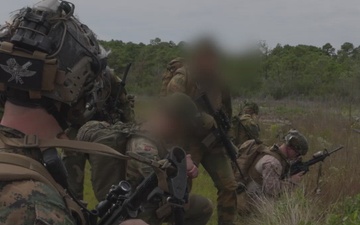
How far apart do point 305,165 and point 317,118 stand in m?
4.60

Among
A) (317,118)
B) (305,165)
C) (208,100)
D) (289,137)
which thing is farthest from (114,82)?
(317,118)

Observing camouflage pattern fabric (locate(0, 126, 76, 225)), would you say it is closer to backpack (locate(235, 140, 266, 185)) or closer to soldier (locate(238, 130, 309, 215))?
soldier (locate(238, 130, 309, 215))

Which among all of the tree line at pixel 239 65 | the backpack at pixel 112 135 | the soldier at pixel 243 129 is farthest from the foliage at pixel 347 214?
the soldier at pixel 243 129

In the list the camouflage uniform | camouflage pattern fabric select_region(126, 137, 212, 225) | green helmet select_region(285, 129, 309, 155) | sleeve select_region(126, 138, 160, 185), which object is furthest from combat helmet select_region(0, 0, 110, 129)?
green helmet select_region(285, 129, 309, 155)

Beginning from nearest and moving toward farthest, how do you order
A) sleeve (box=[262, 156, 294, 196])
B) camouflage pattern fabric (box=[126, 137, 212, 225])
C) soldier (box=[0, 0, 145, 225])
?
1. soldier (box=[0, 0, 145, 225])
2. camouflage pattern fabric (box=[126, 137, 212, 225])
3. sleeve (box=[262, 156, 294, 196])

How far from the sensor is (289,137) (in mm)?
6523

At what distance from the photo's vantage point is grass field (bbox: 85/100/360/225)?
561 centimetres

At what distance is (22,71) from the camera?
6.39ft

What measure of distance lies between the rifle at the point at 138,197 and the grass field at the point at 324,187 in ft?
1.34

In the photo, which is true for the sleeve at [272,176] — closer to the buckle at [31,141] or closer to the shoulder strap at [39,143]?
the shoulder strap at [39,143]

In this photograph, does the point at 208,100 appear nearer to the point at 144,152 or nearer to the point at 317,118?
the point at 144,152

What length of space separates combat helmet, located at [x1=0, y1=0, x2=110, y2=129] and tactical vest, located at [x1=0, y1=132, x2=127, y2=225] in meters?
0.13

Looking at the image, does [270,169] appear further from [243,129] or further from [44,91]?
[44,91]

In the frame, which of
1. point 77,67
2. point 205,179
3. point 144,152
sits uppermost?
point 77,67
